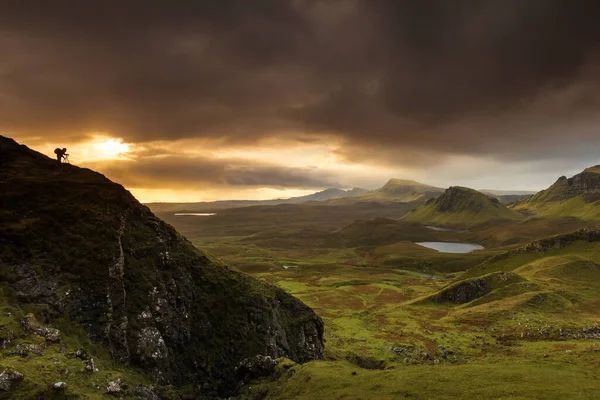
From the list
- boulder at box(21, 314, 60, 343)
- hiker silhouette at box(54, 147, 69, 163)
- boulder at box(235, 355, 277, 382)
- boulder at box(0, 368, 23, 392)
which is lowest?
boulder at box(235, 355, 277, 382)

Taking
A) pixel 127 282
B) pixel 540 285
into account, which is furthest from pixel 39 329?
pixel 540 285

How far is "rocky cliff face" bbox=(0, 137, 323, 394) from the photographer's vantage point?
43.2m

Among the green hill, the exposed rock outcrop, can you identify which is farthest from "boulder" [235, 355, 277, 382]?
the exposed rock outcrop

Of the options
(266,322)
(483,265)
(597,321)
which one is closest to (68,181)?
(266,322)

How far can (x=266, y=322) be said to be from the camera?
54.2 meters

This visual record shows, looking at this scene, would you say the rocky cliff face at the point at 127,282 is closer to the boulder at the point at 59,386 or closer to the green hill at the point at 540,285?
the boulder at the point at 59,386

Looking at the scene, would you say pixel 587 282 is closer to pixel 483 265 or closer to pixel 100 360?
pixel 483 265

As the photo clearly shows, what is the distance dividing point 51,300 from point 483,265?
597 ft

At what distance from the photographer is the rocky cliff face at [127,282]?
43156 millimetres

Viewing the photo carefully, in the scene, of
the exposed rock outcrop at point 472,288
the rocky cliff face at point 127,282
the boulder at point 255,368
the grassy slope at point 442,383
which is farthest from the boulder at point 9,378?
the exposed rock outcrop at point 472,288

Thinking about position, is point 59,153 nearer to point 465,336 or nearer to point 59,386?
point 59,386

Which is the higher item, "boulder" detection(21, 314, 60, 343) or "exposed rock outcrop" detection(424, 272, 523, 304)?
"boulder" detection(21, 314, 60, 343)

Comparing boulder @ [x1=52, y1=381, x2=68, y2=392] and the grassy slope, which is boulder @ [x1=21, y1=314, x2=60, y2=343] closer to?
boulder @ [x1=52, y1=381, x2=68, y2=392]

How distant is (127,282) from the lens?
4791 centimetres
